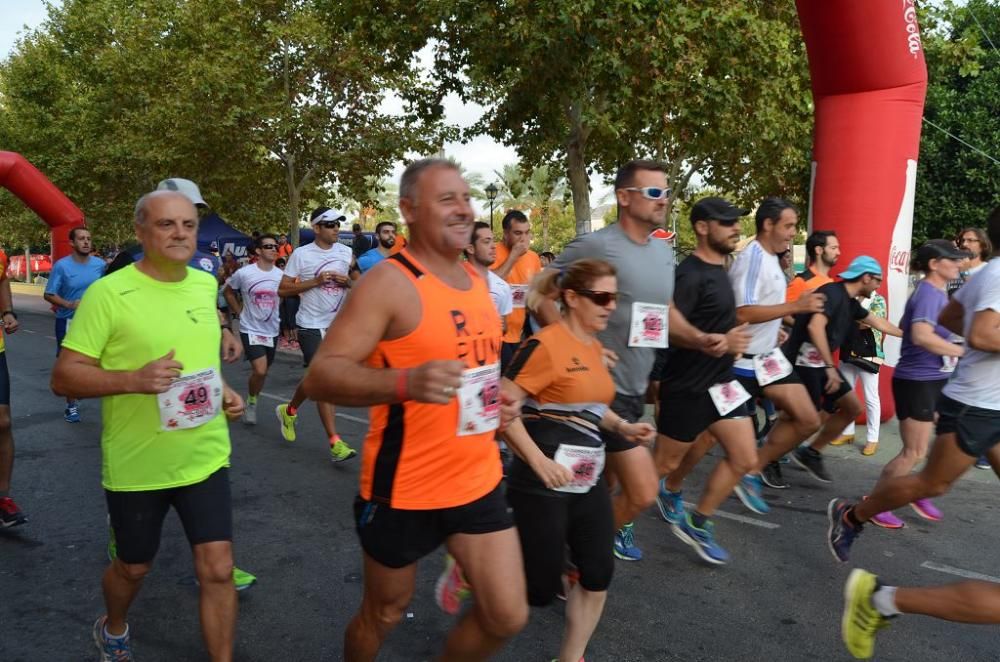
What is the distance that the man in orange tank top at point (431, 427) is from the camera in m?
2.33

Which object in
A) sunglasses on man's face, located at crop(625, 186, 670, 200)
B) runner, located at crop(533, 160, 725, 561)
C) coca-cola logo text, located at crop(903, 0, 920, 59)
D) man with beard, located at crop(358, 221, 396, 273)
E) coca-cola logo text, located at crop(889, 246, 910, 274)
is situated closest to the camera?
runner, located at crop(533, 160, 725, 561)

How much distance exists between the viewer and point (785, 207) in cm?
514

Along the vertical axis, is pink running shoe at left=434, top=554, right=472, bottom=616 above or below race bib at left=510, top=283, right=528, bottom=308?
below

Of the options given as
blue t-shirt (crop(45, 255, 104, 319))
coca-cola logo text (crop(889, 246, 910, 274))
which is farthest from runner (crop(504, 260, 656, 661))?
blue t-shirt (crop(45, 255, 104, 319))

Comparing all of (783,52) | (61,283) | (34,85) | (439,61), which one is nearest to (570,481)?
(61,283)

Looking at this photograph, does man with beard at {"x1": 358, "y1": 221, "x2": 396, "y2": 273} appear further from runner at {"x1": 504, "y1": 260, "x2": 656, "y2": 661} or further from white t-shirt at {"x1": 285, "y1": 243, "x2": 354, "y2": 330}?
runner at {"x1": 504, "y1": 260, "x2": 656, "y2": 661}

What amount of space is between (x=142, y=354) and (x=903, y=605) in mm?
2814

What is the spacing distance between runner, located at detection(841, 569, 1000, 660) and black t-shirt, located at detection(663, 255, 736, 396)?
1.36 m

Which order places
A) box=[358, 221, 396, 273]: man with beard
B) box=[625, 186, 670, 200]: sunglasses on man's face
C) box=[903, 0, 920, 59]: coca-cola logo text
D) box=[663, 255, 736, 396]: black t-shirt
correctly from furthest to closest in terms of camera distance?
box=[358, 221, 396, 273]: man with beard < box=[903, 0, 920, 59]: coca-cola logo text < box=[663, 255, 736, 396]: black t-shirt < box=[625, 186, 670, 200]: sunglasses on man's face

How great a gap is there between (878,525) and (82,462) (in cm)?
585

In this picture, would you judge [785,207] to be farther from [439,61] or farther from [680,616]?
[439,61]

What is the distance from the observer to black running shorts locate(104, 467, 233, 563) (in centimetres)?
286

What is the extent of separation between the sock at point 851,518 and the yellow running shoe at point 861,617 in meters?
1.10

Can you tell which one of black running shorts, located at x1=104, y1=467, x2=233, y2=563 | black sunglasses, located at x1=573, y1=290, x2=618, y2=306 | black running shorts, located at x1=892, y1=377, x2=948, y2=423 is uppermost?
black sunglasses, located at x1=573, y1=290, x2=618, y2=306
